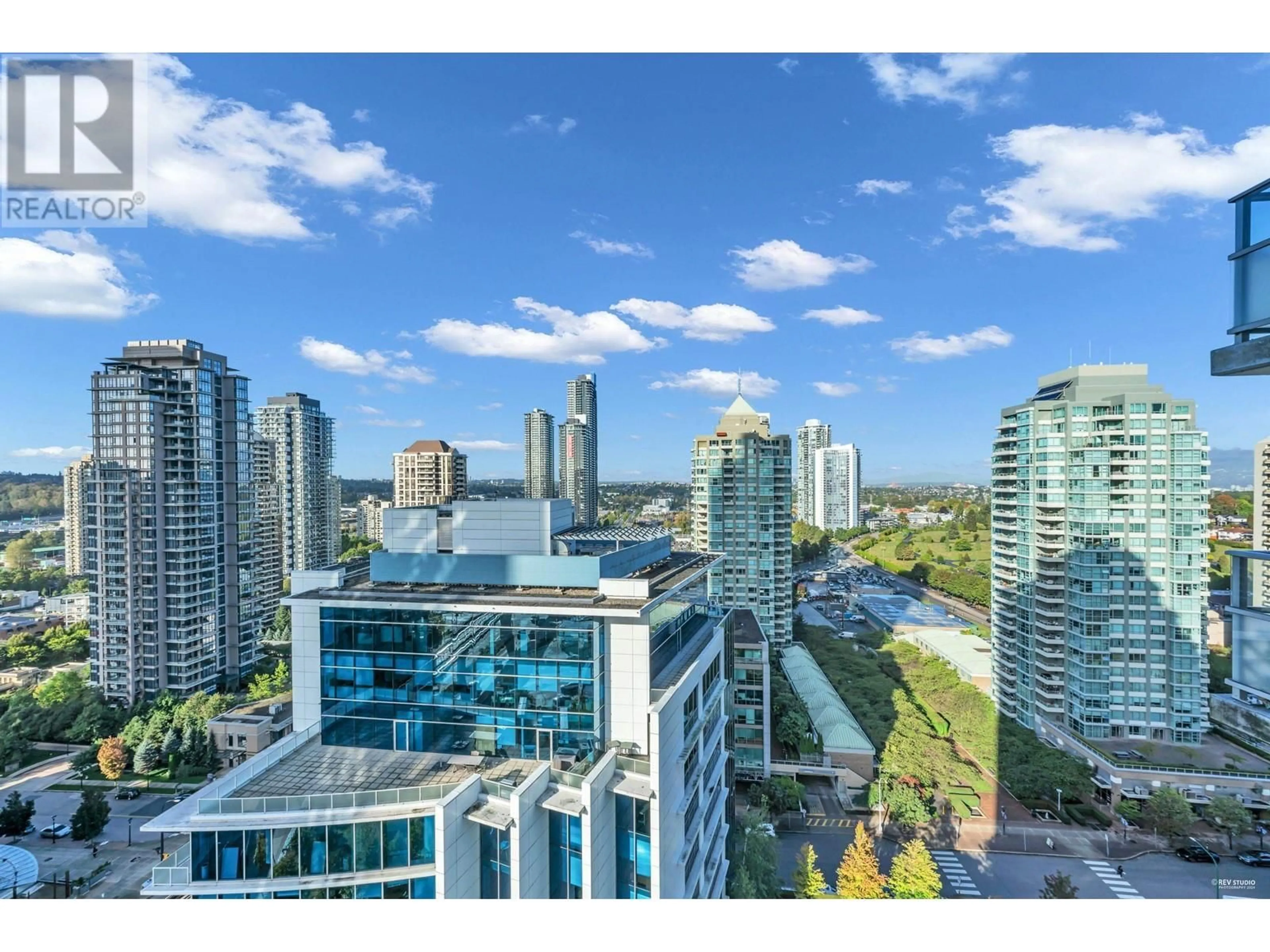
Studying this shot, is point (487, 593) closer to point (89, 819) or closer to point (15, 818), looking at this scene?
point (89, 819)

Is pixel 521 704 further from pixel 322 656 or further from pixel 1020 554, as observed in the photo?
pixel 1020 554

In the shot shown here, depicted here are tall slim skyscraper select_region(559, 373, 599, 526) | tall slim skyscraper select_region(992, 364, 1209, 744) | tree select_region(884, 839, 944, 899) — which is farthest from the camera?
tall slim skyscraper select_region(559, 373, 599, 526)

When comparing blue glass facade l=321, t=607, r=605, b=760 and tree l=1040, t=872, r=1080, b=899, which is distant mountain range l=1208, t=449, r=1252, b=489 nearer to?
tree l=1040, t=872, r=1080, b=899

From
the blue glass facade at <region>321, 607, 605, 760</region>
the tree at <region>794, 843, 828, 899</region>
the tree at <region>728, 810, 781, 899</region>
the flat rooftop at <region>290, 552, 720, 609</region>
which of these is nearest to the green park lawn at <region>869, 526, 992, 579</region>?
the tree at <region>794, 843, 828, 899</region>

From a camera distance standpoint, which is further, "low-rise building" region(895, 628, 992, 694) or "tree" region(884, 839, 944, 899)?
"low-rise building" region(895, 628, 992, 694)

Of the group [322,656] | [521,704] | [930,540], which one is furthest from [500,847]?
[930,540]

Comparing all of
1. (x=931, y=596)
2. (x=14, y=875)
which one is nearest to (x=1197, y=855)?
(x=14, y=875)
